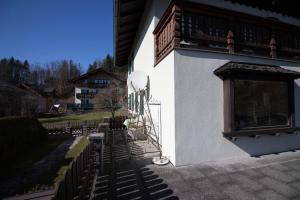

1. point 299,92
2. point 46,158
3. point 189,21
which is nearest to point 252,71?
point 189,21

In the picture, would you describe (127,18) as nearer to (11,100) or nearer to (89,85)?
(11,100)

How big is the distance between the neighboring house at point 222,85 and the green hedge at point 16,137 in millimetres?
5674

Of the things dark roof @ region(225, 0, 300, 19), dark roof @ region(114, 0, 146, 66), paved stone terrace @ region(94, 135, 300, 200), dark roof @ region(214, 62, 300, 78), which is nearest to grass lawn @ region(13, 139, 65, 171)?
paved stone terrace @ region(94, 135, 300, 200)

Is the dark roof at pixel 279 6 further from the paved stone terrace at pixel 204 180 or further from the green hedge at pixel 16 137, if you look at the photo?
the green hedge at pixel 16 137

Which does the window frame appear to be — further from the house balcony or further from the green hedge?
the house balcony

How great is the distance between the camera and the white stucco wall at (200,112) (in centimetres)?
464

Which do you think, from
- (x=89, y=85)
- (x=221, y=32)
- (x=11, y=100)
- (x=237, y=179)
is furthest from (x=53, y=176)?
(x=89, y=85)

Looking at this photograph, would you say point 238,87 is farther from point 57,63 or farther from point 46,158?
point 57,63

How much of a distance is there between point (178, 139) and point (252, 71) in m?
2.78

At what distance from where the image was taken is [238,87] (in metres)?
5.06

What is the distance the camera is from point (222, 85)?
5.10 m

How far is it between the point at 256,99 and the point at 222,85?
1218 mm

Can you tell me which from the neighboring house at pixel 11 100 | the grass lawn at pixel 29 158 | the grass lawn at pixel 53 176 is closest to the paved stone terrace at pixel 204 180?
the grass lawn at pixel 53 176

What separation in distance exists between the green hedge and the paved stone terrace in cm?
424
